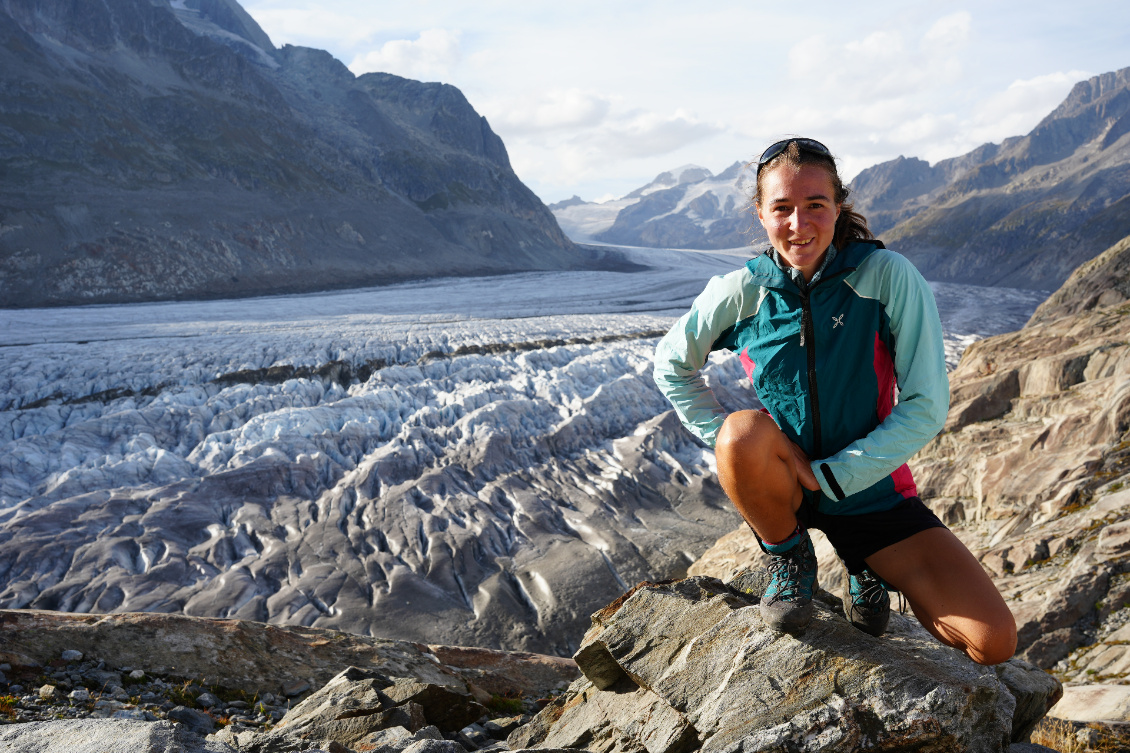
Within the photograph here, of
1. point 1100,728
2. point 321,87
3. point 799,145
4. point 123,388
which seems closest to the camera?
point 799,145

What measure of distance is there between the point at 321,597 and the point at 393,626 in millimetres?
1638

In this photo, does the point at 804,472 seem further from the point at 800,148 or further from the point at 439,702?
the point at 439,702

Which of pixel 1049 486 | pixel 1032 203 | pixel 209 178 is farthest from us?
pixel 1032 203

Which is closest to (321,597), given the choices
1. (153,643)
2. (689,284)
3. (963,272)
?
(153,643)

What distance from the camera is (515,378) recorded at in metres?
20.9

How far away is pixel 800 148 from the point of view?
277cm

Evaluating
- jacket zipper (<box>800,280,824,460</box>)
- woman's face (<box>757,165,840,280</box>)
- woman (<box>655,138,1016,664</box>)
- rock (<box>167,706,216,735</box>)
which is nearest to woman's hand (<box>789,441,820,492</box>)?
woman (<box>655,138,1016,664</box>)

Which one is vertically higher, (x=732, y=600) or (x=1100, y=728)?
(x=732, y=600)

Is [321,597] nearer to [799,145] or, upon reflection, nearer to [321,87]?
[799,145]

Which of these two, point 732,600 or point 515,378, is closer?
point 732,600

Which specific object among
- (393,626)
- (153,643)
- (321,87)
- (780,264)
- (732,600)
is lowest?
(393,626)

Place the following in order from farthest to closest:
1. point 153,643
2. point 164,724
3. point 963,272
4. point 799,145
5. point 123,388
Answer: point 963,272 → point 123,388 → point 153,643 → point 164,724 → point 799,145

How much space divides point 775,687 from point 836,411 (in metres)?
1.15

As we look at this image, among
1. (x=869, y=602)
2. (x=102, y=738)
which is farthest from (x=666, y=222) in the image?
(x=102, y=738)
